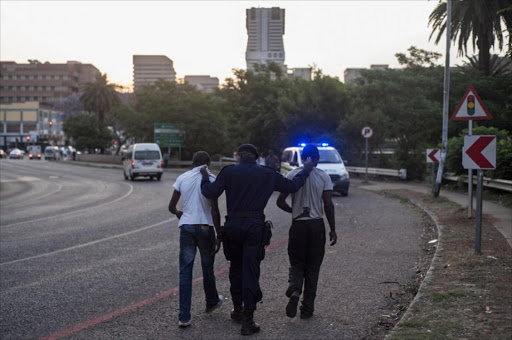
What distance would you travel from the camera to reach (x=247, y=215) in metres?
5.91

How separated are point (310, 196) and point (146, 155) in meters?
31.0

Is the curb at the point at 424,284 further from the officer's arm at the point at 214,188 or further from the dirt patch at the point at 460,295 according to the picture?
the officer's arm at the point at 214,188

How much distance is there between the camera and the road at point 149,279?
6.07 metres

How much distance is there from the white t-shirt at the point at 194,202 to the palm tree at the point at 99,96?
81.3 m

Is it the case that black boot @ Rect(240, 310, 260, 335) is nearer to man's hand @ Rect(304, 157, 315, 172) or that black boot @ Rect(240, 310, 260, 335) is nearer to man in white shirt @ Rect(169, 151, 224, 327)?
man in white shirt @ Rect(169, 151, 224, 327)

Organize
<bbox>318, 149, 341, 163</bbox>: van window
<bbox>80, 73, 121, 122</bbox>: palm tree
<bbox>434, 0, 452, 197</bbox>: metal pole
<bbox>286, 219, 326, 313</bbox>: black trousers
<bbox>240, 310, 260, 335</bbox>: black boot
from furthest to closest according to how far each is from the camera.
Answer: <bbox>80, 73, 121, 122</bbox>: palm tree < <bbox>318, 149, 341, 163</bbox>: van window < <bbox>434, 0, 452, 197</bbox>: metal pole < <bbox>286, 219, 326, 313</bbox>: black trousers < <bbox>240, 310, 260, 335</bbox>: black boot

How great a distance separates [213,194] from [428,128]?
102 feet

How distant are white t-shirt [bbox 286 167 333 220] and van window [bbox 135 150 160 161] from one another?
101 ft

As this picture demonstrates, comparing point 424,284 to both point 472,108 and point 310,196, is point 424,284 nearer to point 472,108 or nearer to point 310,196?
point 310,196

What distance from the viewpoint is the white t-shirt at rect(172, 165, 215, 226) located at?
627 centimetres

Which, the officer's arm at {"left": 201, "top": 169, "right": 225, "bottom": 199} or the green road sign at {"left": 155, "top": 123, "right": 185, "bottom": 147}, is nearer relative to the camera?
the officer's arm at {"left": 201, "top": 169, "right": 225, "bottom": 199}

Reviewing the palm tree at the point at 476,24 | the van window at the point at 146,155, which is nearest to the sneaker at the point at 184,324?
the van window at the point at 146,155

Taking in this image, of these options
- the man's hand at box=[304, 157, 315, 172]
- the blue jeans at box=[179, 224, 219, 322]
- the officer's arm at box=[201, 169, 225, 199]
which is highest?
the man's hand at box=[304, 157, 315, 172]

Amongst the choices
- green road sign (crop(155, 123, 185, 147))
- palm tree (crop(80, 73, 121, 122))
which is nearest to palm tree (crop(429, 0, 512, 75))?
green road sign (crop(155, 123, 185, 147))
